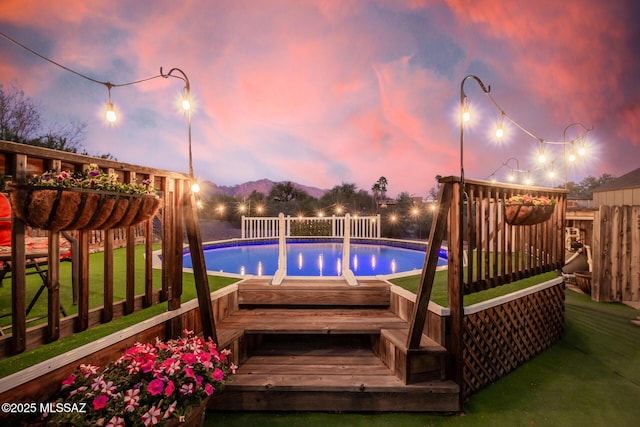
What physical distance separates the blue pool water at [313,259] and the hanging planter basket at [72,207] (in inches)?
171

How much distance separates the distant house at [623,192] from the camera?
14.4 meters

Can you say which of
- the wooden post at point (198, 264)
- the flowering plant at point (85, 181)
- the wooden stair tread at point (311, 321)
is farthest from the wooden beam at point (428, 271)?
the flowering plant at point (85, 181)

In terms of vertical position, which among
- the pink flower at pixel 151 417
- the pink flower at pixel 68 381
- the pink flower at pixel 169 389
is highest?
the pink flower at pixel 68 381

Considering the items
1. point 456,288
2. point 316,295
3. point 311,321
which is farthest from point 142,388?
point 456,288

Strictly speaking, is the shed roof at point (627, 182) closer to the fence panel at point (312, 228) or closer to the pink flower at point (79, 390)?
the fence panel at point (312, 228)

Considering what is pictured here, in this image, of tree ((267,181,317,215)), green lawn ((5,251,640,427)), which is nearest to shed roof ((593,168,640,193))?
green lawn ((5,251,640,427))

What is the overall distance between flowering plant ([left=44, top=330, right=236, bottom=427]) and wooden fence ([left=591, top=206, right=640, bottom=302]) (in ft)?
20.3

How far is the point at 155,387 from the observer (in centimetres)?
139

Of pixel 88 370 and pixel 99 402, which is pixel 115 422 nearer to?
pixel 99 402

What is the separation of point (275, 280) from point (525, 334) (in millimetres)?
3021

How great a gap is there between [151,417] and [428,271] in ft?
6.62

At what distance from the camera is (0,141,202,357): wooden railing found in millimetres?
1179

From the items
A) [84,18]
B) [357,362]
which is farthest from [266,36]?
[357,362]

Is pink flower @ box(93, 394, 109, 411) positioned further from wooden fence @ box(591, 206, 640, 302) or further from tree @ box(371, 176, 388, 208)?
tree @ box(371, 176, 388, 208)
